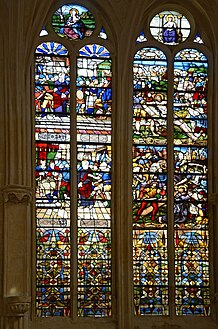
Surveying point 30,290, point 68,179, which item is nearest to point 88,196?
point 68,179

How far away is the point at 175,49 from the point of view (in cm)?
2062

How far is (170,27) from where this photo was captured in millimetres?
20781

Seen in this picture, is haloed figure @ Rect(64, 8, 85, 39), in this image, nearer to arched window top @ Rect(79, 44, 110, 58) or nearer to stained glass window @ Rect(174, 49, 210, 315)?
arched window top @ Rect(79, 44, 110, 58)

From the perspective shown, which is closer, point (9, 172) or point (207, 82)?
point (9, 172)

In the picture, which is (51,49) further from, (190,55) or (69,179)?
(190,55)

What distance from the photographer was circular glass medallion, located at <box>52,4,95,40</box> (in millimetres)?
20406

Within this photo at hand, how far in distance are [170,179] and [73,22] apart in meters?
3.16

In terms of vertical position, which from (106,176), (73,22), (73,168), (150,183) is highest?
(73,22)

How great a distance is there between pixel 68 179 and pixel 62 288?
5.85 feet

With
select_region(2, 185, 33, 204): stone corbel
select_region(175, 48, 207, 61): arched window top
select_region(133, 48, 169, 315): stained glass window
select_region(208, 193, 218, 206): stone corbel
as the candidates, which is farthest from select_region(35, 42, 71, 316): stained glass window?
select_region(208, 193, 218, 206): stone corbel

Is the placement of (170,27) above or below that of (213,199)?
above

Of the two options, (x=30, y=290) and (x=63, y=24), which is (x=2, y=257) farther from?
(x=63, y=24)

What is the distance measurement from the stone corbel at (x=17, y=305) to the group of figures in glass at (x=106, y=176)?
0.90 meters

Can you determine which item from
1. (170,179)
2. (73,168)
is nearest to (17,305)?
(73,168)
